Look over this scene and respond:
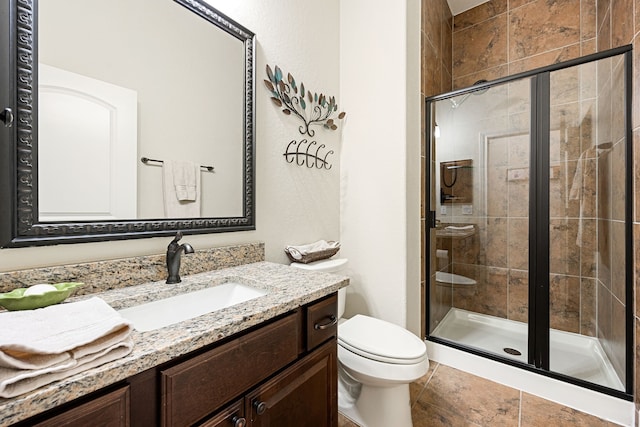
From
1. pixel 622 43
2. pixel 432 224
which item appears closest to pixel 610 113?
pixel 622 43

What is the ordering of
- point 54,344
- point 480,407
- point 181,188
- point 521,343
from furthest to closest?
point 521,343 → point 480,407 → point 181,188 → point 54,344

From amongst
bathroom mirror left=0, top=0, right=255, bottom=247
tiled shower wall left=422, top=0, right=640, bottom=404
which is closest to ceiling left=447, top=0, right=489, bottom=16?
tiled shower wall left=422, top=0, right=640, bottom=404

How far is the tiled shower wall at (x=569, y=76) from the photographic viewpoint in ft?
5.32

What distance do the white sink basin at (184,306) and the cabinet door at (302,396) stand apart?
0.30 m

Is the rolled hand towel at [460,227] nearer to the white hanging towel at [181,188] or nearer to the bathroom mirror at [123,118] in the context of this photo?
the bathroom mirror at [123,118]

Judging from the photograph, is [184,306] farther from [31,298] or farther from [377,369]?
[377,369]

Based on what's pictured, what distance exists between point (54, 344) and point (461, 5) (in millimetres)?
3604

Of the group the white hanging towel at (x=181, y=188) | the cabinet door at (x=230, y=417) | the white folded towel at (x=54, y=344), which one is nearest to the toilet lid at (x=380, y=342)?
the cabinet door at (x=230, y=417)

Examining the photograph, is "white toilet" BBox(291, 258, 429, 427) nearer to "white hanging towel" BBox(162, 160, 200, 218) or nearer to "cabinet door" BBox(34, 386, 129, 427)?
"white hanging towel" BBox(162, 160, 200, 218)

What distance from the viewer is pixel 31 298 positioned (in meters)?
0.69

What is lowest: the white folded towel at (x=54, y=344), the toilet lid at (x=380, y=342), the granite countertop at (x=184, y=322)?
the toilet lid at (x=380, y=342)

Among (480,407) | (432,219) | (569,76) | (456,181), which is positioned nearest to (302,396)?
(480,407)

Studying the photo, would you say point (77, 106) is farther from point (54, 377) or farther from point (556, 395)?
point (556, 395)

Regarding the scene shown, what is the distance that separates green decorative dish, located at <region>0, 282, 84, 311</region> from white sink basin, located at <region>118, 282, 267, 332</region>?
0.50 ft
